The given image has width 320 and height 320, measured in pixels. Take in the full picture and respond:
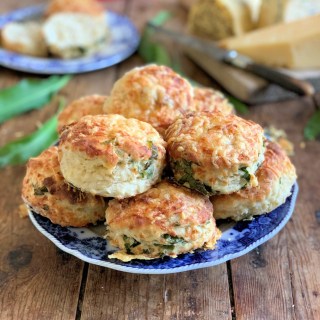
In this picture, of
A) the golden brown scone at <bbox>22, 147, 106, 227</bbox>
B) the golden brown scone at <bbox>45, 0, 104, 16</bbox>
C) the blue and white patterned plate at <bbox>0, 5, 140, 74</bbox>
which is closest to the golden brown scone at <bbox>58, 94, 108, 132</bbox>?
the golden brown scone at <bbox>22, 147, 106, 227</bbox>

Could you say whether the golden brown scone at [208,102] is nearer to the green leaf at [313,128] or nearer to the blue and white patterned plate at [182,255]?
the blue and white patterned plate at [182,255]

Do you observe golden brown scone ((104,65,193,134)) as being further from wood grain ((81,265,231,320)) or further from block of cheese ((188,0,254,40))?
block of cheese ((188,0,254,40))

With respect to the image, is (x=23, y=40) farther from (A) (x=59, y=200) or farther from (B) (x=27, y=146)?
(A) (x=59, y=200)

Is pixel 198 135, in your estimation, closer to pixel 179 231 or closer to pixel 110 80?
pixel 179 231

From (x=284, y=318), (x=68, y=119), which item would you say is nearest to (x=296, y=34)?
(x=68, y=119)

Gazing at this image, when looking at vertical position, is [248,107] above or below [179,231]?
below

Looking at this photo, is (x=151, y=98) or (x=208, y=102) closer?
(x=151, y=98)

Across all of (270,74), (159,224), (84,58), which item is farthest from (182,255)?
(84,58)
